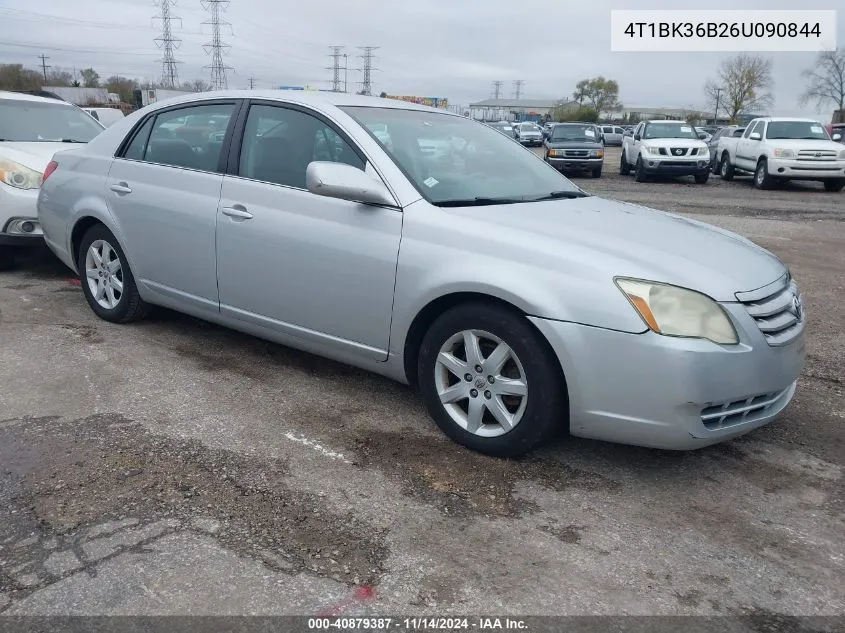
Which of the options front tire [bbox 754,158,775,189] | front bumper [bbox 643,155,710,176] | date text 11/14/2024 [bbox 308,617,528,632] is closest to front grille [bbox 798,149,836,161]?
front tire [bbox 754,158,775,189]

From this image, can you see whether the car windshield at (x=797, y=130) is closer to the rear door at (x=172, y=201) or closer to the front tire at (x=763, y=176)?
the front tire at (x=763, y=176)

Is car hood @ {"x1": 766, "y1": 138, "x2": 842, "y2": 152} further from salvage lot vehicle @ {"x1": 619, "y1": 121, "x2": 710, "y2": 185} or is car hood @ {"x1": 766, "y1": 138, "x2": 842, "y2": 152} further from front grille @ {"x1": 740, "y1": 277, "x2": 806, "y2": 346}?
front grille @ {"x1": 740, "y1": 277, "x2": 806, "y2": 346}

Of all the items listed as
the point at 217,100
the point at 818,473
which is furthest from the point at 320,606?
the point at 217,100

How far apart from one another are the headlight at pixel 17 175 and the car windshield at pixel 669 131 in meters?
17.9

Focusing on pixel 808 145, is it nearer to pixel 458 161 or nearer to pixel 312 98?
pixel 458 161

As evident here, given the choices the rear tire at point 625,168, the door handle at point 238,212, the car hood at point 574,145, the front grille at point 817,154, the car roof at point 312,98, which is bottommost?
the rear tire at point 625,168

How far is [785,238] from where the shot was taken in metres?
10.6

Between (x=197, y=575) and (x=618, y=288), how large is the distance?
A: 6.30 ft

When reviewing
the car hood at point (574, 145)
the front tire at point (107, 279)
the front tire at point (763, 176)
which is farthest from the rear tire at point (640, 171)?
the front tire at point (107, 279)

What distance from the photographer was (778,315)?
337 cm

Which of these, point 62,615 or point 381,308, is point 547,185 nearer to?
point 381,308

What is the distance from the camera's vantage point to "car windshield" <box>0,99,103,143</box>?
7.85 m

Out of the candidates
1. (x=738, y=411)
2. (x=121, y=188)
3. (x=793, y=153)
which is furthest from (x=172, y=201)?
(x=793, y=153)

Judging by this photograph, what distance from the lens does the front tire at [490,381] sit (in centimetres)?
325
